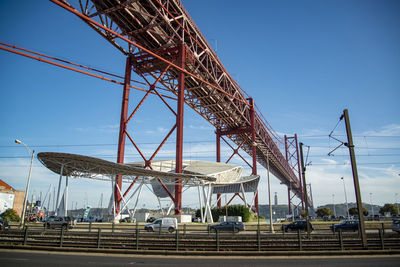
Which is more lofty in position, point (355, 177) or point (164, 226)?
point (355, 177)

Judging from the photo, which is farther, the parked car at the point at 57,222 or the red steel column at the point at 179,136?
the red steel column at the point at 179,136

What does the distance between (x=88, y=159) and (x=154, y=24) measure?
17.5m

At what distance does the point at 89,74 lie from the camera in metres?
21.2

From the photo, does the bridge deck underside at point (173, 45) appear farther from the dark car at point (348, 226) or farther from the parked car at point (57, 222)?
the parked car at point (57, 222)

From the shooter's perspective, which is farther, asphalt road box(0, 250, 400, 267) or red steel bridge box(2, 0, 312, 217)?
red steel bridge box(2, 0, 312, 217)

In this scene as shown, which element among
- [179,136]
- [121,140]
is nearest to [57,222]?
[121,140]

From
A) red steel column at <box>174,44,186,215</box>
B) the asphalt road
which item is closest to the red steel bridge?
red steel column at <box>174,44,186,215</box>

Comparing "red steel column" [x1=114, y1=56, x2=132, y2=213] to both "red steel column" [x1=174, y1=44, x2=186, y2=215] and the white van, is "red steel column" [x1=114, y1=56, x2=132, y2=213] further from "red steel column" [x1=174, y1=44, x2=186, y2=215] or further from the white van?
the white van

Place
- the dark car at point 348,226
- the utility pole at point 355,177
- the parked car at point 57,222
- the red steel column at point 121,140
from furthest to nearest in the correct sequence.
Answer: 1. the red steel column at point 121,140
2. the parked car at point 57,222
3. the dark car at point 348,226
4. the utility pole at point 355,177

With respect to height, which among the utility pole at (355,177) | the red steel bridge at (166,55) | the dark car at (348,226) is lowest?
the dark car at (348,226)

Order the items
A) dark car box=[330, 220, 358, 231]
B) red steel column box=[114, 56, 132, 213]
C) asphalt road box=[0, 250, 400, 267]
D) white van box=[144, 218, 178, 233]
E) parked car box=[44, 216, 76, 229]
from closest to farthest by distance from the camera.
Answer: asphalt road box=[0, 250, 400, 267], white van box=[144, 218, 178, 233], dark car box=[330, 220, 358, 231], parked car box=[44, 216, 76, 229], red steel column box=[114, 56, 132, 213]

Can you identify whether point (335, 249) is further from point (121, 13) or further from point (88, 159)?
point (121, 13)

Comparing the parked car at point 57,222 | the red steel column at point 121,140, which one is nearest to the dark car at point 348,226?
the red steel column at point 121,140

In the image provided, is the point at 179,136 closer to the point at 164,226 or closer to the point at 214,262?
the point at 164,226
